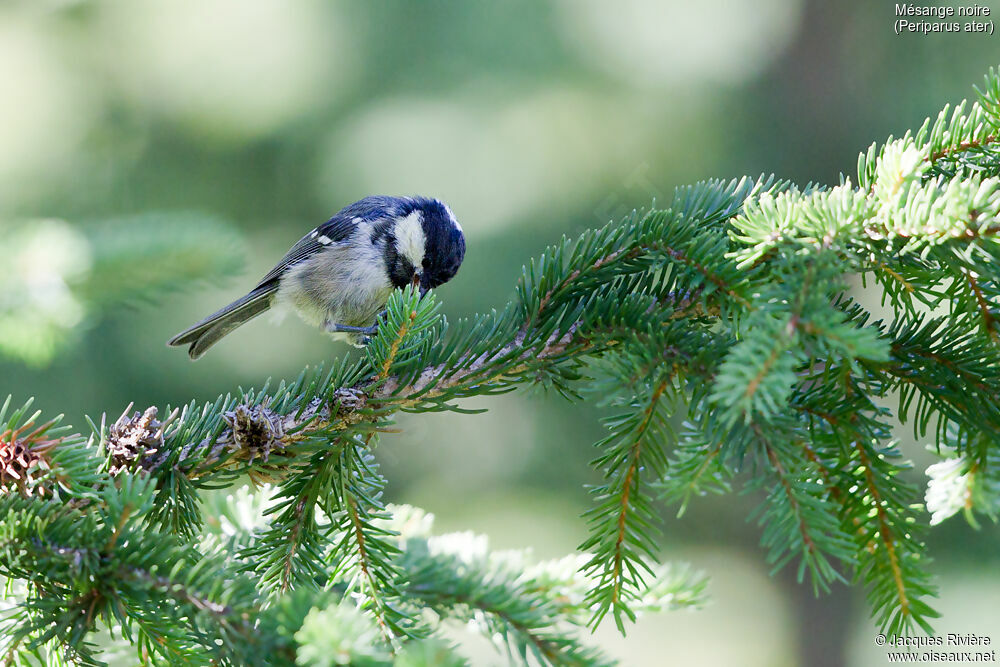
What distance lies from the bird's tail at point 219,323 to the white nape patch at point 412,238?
575 mm

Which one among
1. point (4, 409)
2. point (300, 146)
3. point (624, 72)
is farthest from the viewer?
point (624, 72)

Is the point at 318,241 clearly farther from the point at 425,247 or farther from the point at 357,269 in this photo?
the point at 425,247

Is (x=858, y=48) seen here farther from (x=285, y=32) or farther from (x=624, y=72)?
(x=285, y=32)

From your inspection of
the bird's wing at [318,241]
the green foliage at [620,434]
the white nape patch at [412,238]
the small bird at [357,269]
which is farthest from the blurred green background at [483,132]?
the green foliage at [620,434]

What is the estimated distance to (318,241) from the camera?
3.05m

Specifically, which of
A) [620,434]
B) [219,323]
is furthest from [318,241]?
[620,434]

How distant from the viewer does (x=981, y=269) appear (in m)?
0.90

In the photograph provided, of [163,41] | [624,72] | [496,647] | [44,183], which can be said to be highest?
[624,72]

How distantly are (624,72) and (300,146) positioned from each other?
2217 millimetres

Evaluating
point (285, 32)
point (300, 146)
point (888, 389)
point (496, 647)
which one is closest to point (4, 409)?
point (496, 647)

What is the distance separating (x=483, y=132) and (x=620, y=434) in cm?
432

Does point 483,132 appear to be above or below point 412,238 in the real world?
above

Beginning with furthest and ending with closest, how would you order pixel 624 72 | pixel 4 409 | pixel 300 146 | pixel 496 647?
pixel 624 72
pixel 300 146
pixel 496 647
pixel 4 409

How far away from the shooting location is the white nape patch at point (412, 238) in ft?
8.36
